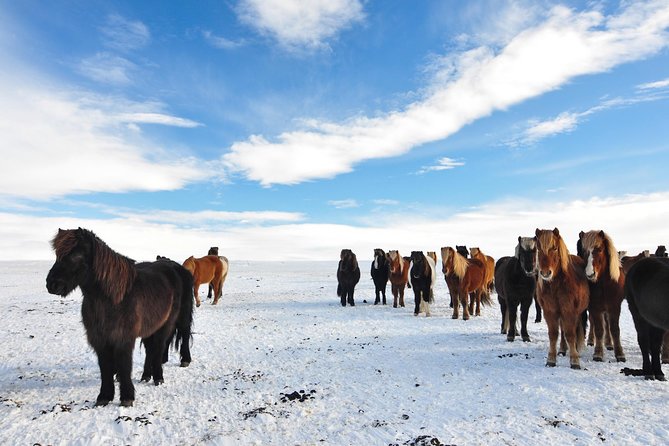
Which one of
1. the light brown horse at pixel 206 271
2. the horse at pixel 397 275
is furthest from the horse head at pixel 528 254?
the light brown horse at pixel 206 271

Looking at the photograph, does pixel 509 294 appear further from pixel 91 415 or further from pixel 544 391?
pixel 91 415

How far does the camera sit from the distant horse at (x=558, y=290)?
21.8 feet

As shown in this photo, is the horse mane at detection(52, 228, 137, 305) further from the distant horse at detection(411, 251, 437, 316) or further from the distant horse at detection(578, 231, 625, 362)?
the distant horse at detection(411, 251, 437, 316)

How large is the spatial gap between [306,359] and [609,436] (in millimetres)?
4776

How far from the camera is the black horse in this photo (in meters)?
5.77

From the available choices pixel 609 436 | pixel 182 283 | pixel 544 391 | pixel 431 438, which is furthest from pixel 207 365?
pixel 609 436

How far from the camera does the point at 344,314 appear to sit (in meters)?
13.6

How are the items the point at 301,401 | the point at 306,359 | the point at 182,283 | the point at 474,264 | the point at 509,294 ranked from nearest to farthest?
the point at 301,401 < the point at 182,283 < the point at 306,359 < the point at 509,294 < the point at 474,264

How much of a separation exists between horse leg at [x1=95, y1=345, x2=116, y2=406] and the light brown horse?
1002cm

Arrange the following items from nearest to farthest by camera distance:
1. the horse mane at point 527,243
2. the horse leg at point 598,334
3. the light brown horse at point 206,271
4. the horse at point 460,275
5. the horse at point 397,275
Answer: the horse leg at point 598,334
the horse mane at point 527,243
the horse at point 460,275
the light brown horse at point 206,271
the horse at point 397,275

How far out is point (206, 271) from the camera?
16.0m

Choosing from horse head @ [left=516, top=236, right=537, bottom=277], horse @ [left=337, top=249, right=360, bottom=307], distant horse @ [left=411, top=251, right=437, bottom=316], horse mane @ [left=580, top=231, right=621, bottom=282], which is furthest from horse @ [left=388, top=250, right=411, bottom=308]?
horse mane @ [left=580, top=231, right=621, bottom=282]

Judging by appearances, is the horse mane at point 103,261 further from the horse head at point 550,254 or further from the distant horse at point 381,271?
the distant horse at point 381,271

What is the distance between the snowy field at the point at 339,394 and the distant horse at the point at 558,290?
472 mm
